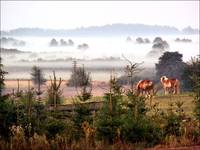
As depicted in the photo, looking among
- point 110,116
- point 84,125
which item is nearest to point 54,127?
point 84,125

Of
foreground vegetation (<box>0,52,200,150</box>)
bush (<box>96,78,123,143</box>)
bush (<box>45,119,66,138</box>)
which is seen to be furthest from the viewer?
bush (<box>45,119,66,138</box>)

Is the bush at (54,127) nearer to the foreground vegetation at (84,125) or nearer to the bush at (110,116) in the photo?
the foreground vegetation at (84,125)

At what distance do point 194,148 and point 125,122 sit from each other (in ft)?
9.31

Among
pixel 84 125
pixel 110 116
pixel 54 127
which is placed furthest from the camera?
pixel 84 125

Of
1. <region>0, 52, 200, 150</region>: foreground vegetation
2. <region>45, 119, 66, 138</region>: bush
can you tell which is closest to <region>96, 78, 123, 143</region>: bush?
<region>0, 52, 200, 150</region>: foreground vegetation

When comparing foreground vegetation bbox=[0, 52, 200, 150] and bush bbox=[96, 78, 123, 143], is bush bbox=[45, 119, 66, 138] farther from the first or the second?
bush bbox=[96, 78, 123, 143]

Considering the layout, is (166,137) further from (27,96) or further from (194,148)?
(27,96)

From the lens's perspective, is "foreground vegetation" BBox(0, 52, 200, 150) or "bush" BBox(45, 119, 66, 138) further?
"bush" BBox(45, 119, 66, 138)

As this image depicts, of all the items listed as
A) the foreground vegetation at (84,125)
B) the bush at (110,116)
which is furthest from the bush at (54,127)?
the bush at (110,116)

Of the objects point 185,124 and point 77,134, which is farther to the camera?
point 185,124

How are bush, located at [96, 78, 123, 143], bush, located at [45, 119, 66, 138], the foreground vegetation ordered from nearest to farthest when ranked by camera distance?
the foreground vegetation < bush, located at [96, 78, 123, 143] < bush, located at [45, 119, 66, 138]

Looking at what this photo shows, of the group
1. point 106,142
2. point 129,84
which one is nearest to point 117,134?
point 106,142

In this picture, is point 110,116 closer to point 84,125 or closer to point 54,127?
point 84,125

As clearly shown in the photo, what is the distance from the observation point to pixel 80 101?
74.2 ft
